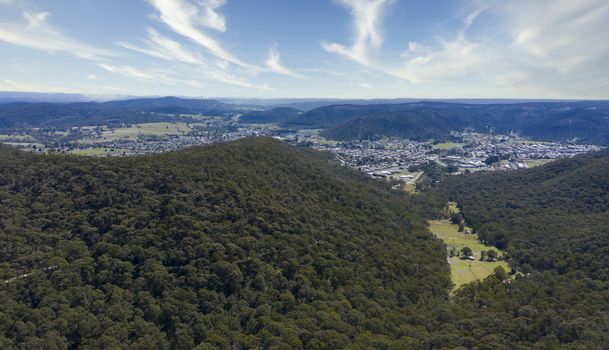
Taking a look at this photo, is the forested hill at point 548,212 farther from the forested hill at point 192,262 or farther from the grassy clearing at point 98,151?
the grassy clearing at point 98,151

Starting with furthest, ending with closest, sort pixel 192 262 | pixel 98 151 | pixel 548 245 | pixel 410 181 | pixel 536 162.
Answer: pixel 98 151
pixel 536 162
pixel 410 181
pixel 548 245
pixel 192 262

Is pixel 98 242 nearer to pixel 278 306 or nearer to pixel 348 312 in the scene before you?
pixel 278 306

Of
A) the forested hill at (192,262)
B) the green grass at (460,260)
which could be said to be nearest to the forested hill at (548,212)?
the green grass at (460,260)

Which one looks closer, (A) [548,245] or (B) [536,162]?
(A) [548,245]

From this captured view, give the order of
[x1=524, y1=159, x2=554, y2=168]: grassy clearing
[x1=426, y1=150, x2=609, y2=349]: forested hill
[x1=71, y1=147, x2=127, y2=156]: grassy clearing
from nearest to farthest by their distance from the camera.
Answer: [x1=426, y1=150, x2=609, y2=349]: forested hill < [x1=524, y1=159, x2=554, y2=168]: grassy clearing < [x1=71, y1=147, x2=127, y2=156]: grassy clearing

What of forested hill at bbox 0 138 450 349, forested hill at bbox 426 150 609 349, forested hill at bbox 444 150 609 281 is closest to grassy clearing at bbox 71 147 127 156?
forested hill at bbox 0 138 450 349

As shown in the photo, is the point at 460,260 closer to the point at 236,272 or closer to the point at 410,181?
the point at 236,272

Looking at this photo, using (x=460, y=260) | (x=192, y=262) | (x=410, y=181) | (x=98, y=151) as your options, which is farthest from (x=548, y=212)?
(x=98, y=151)

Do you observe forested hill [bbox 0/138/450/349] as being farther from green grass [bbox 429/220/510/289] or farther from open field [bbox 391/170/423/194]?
open field [bbox 391/170/423/194]
